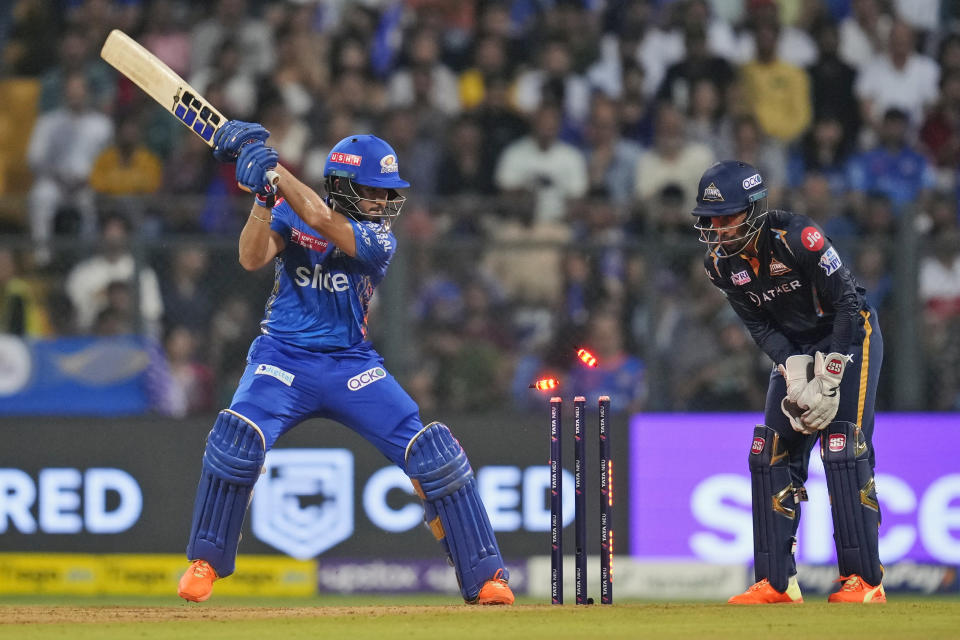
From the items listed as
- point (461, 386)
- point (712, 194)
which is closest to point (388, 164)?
point (712, 194)

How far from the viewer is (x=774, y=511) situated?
753 centimetres

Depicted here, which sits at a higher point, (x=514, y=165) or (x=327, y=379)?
(x=514, y=165)

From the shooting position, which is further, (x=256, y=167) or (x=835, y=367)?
(x=835, y=367)

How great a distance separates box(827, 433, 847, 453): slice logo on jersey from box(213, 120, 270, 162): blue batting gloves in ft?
10.1

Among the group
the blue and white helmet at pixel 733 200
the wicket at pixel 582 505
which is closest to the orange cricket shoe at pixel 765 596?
the wicket at pixel 582 505

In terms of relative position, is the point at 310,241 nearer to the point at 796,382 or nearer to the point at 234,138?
the point at 234,138

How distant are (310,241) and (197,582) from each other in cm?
168

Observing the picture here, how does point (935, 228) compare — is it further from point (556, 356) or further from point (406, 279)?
point (406, 279)

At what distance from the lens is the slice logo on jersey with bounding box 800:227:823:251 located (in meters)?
7.25

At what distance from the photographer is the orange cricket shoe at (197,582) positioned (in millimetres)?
7039

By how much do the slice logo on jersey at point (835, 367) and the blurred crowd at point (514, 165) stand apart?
328 centimetres

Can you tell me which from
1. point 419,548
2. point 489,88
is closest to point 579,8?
point 489,88

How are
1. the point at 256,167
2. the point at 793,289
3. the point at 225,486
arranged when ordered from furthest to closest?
the point at 793,289
the point at 225,486
the point at 256,167

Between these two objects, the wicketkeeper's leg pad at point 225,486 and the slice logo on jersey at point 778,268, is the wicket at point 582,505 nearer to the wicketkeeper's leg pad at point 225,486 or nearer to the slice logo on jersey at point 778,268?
the slice logo on jersey at point 778,268
